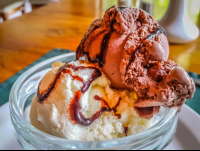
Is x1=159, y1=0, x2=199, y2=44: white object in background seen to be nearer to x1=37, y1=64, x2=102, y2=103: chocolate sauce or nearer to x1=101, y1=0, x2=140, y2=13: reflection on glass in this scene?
x1=101, y1=0, x2=140, y2=13: reflection on glass

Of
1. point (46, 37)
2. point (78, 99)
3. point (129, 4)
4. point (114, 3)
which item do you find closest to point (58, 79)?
point (78, 99)

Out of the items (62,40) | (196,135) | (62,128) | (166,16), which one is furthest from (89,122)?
(166,16)

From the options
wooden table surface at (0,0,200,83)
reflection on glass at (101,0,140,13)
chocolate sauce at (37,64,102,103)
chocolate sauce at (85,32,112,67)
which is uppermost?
chocolate sauce at (85,32,112,67)

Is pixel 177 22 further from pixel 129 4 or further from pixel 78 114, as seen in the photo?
pixel 78 114

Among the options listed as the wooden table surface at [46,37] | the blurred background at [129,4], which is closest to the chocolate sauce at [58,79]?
the wooden table surface at [46,37]

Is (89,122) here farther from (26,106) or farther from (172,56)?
(172,56)

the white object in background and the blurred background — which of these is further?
the blurred background

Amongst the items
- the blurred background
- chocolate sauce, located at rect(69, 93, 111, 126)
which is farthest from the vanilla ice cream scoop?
the blurred background
